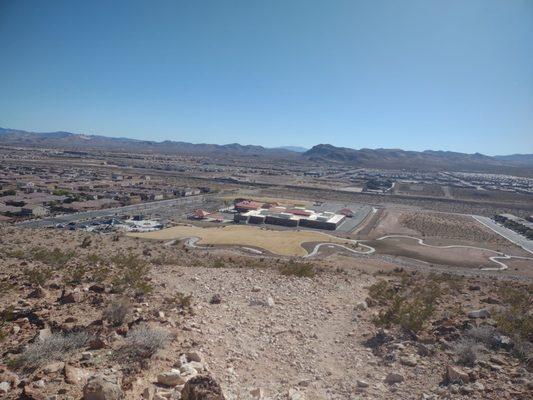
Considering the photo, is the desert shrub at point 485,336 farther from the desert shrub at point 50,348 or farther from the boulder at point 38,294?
the boulder at point 38,294

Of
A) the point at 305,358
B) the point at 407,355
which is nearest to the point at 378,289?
the point at 407,355

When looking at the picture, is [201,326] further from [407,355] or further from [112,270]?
[112,270]

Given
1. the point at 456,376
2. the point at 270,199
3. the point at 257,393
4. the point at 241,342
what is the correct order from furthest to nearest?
the point at 270,199 < the point at 241,342 < the point at 456,376 < the point at 257,393

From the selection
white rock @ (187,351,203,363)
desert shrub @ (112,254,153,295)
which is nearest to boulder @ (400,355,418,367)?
white rock @ (187,351,203,363)

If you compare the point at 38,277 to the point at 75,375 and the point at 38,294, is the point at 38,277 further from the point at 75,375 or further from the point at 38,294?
the point at 75,375

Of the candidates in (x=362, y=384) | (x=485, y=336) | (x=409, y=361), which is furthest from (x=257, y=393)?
(x=485, y=336)

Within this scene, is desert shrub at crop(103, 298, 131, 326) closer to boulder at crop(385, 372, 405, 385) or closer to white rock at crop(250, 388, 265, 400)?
white rock at crop(250, 388, 265, 400)
